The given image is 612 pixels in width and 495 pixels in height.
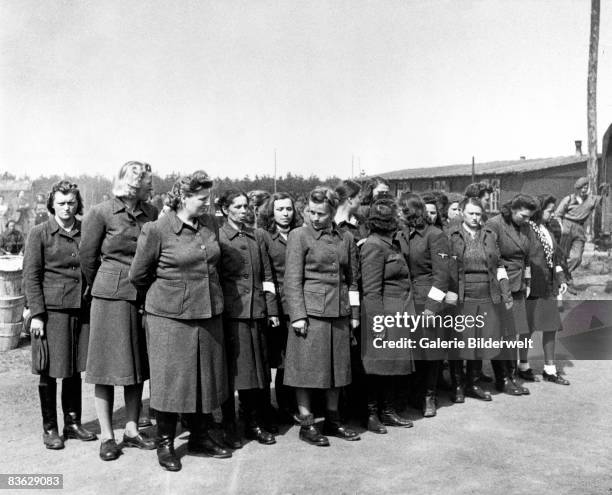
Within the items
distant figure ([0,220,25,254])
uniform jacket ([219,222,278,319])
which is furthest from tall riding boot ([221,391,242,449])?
distant figure ([0,220,25,254])

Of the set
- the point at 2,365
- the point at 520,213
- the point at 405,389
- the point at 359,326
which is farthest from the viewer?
the point at 2,365

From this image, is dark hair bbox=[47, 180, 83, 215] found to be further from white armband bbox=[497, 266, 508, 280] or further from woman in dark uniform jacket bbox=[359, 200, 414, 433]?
white armband bbox=[497, 266, 508, 280]

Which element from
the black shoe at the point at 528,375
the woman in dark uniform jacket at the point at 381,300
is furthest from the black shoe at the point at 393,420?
the black shoe at the point at 528,375

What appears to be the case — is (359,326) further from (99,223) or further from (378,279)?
(99,223)

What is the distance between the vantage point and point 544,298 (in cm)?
644

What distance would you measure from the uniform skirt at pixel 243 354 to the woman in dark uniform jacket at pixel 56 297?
3.56 feet

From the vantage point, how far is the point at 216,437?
4770mm

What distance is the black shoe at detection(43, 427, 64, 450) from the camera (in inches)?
182

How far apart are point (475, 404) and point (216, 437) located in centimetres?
245

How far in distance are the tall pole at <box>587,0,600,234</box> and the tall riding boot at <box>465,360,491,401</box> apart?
13.5 meters

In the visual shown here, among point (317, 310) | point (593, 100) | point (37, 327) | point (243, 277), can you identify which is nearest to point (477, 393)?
point (317, 310)

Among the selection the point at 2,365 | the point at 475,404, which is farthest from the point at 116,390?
the point at 475,404

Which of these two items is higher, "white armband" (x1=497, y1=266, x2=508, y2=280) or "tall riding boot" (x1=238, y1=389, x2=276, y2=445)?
"white armband" (x1=497, y1=266, x2=508, y2=280)

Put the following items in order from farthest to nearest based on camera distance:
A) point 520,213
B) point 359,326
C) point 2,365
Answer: point 2,365, point 520,213, point 359,326
